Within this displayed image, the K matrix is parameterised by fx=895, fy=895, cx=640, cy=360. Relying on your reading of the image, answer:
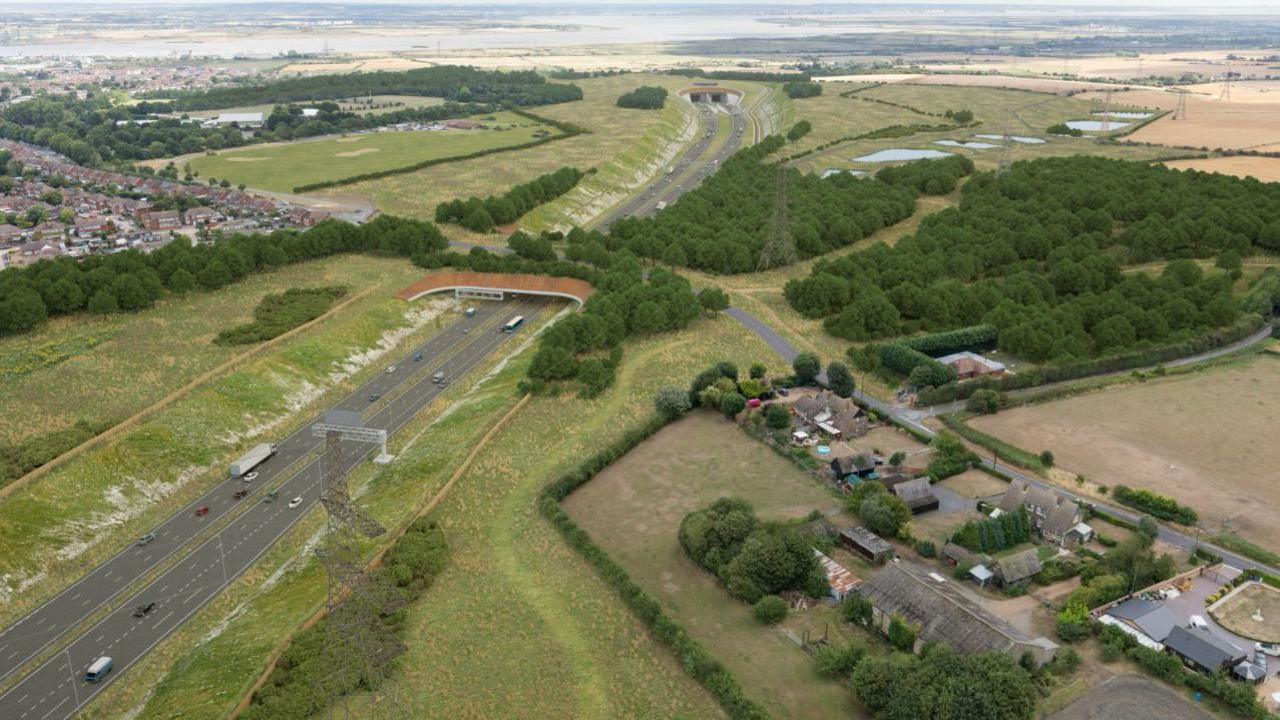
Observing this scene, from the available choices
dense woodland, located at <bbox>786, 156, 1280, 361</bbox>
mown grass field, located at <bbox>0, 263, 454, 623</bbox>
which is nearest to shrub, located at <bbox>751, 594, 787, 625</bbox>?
mown grass field, located at <bbox>0, 263, 454, 623</bbox>

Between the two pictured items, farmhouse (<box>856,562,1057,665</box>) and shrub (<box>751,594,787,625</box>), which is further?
shrub (<box>751,594,787,625</box>)

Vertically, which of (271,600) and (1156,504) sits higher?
(1156,504)

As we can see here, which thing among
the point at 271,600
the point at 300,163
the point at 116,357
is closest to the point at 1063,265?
the point at 271,600

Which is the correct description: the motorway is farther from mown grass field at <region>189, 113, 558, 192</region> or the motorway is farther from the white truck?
mown grass field at <region>189, 113, 558, 192</region>

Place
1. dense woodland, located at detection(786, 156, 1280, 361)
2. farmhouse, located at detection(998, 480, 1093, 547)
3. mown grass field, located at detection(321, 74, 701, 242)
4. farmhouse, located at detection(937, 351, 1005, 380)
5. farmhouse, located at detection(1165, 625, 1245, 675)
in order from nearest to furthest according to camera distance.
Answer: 1. farmhouse, located at detection(1165, 625, 1245, 675)
2. farmhouse, located at detection(998, 480, 1093, 547)
3. farmhouse, located at detection(937, 351, 1005, 380)
4. dense woodland, located at detection(786, 156, 1280, 361)
5. mown grass field, located at detection(321, 74, 701, 242)

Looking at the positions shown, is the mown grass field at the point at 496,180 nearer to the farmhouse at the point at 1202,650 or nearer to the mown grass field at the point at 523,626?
the mown grass field at the point at 523,626

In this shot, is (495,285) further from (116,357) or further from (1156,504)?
(1156,504)
